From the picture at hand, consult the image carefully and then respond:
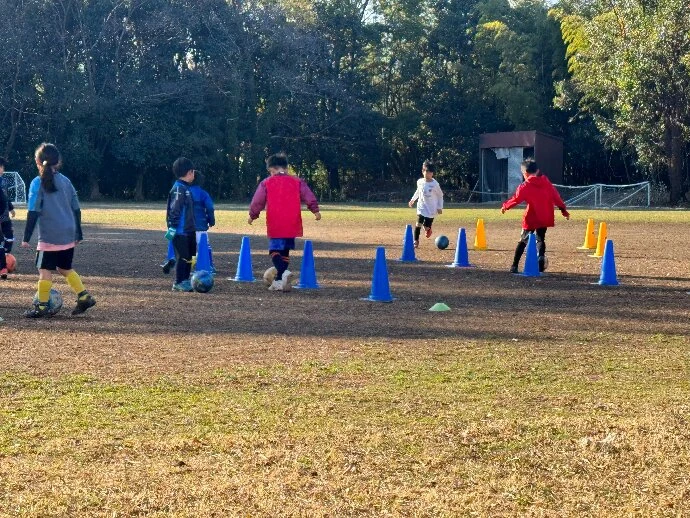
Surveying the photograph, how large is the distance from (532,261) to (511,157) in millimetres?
39472

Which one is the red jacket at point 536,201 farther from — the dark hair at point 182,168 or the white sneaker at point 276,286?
the dark hair at point 182,168

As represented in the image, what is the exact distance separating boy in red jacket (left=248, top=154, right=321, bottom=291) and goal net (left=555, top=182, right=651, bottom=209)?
35.9 meters

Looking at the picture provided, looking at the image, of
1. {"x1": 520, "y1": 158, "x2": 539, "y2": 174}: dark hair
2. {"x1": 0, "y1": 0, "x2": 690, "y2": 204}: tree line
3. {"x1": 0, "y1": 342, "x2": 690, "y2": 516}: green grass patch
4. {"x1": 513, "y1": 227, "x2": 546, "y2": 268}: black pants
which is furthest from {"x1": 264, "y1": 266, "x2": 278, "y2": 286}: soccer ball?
{"x1": 0, "y1": 0, "x2": 690, "y2": 204}: tree line

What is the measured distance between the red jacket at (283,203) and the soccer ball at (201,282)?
3.12 ft

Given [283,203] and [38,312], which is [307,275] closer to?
[283,203]

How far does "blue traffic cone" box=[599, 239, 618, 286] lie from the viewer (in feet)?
48.6

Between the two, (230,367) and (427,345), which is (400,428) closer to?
(230,367)

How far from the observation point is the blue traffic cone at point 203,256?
1456 cm

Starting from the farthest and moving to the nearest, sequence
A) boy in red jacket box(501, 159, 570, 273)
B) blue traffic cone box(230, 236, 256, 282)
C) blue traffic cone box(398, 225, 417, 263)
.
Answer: blue traffic cone box(398, 225, 417, 263) → boy in red jacket box(501, 159, 570, 273) → blue traffic cone box(230, 236, 256, 282)

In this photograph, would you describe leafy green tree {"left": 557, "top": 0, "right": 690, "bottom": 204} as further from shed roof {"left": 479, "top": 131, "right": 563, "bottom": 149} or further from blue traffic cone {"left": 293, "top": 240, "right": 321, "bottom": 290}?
blue traffic cone {"left": 293, "top": 240, "right": 321, "bottom": 290}

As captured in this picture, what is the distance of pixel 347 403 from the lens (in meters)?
6.90

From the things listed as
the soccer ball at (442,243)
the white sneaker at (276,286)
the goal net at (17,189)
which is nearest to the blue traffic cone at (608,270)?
the white sneaker at (276,286)

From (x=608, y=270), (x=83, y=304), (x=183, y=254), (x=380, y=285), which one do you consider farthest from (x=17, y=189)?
(x=83, y=304)

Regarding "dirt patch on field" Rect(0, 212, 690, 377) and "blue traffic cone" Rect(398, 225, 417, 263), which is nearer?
"dirt patch on field" Rect(0, 212, 690, 377)
